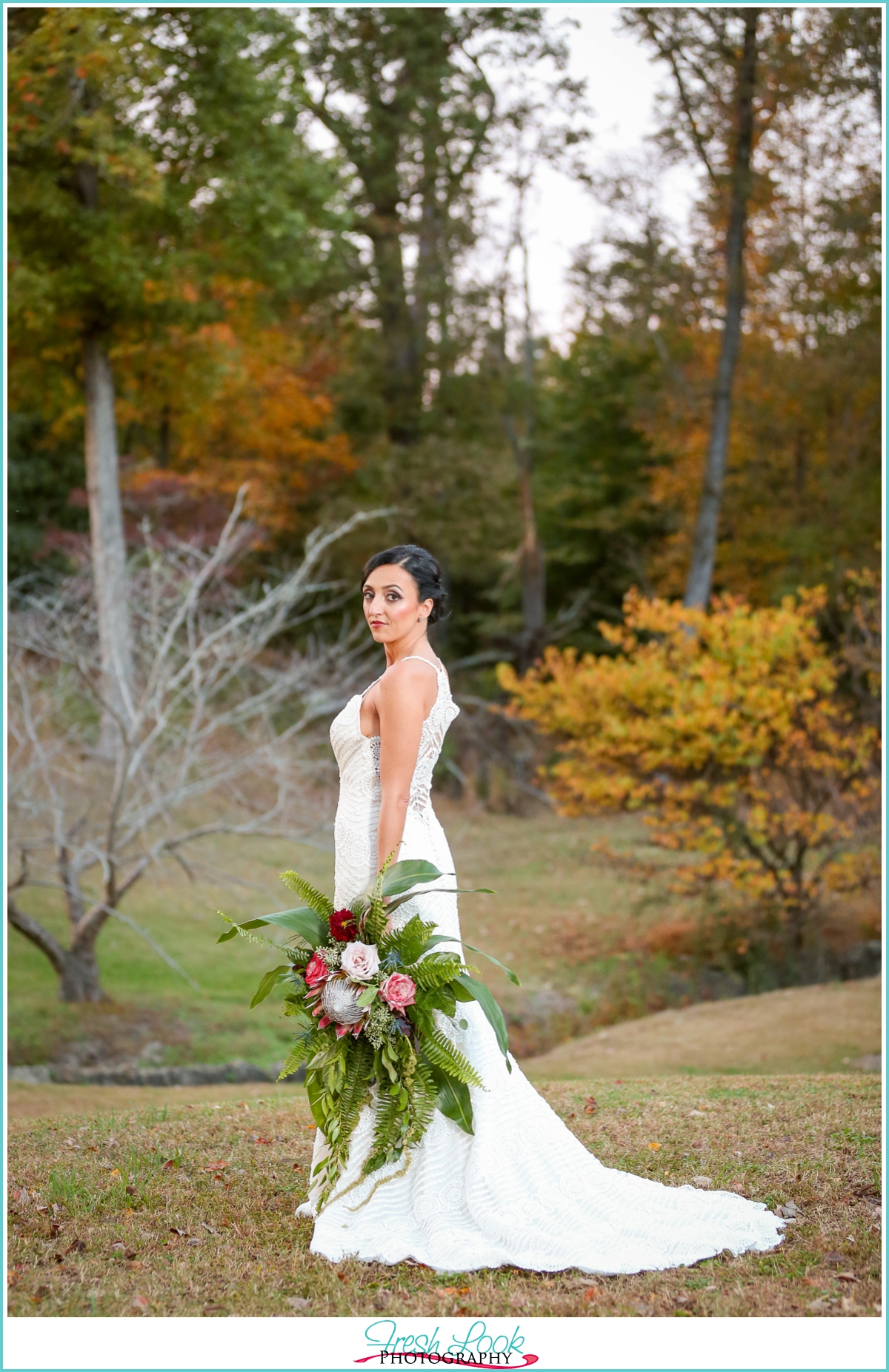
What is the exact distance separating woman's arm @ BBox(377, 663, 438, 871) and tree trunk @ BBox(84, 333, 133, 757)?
9.53m

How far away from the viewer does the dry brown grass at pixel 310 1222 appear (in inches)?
123

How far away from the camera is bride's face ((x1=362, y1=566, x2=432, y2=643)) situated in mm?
3646

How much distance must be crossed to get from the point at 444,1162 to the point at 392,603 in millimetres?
1720

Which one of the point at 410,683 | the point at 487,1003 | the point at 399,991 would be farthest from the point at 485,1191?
the point at 410,683

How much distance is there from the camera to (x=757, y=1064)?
767cm

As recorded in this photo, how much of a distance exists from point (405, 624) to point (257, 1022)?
7.14 meters

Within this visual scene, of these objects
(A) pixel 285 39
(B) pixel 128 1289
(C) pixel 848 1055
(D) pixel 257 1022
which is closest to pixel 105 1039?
(D) pixel 257 1022

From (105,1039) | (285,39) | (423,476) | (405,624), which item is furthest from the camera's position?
(423,476)

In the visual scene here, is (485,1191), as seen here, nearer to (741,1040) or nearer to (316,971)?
(316,971)

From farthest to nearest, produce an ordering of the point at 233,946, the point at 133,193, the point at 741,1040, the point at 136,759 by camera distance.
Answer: the point at 233,946 < the point at 133,193 < the point at 136,759 < the point at 741,1040

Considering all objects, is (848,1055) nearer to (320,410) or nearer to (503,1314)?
(503,1314)

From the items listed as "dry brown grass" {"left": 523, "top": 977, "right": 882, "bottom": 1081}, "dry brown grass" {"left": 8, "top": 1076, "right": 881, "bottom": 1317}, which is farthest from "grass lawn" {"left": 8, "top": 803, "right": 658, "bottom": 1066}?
"dry brown grass" {"left": 8, "top": 1076, "right": 881, "bottom": 1317}

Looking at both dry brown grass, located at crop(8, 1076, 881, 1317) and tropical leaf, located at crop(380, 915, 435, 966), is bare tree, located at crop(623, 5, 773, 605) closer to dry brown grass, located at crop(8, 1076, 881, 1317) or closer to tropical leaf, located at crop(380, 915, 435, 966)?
dry brown grass, located at crop(8, 1076, 881, 1317)

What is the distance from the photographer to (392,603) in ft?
12.0
